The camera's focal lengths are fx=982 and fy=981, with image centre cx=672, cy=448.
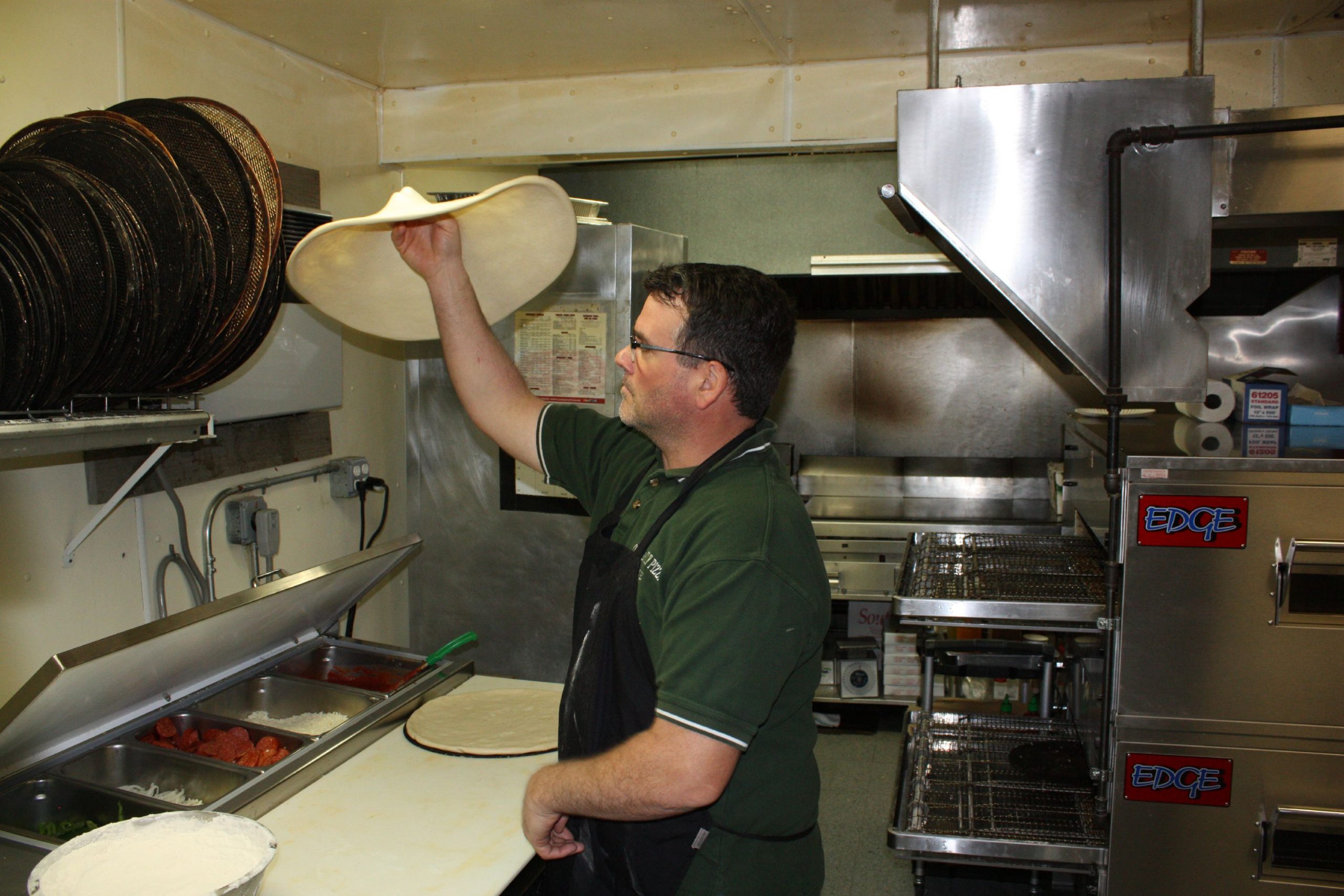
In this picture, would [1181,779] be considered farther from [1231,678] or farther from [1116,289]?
[1116,289]

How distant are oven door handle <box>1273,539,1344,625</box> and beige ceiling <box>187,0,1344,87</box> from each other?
1.37 meters

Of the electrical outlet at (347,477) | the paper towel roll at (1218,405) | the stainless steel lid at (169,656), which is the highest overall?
the paper towel roll at (1218,405)

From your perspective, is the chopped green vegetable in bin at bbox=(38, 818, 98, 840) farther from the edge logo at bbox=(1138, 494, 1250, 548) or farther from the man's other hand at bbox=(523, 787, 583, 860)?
the edge logo at bbox=(1138, 494, 1250, 548)

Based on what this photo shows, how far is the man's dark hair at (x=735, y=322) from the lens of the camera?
156cm

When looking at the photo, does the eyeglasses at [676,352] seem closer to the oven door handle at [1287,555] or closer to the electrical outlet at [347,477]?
the oven door handle at [1287,555]

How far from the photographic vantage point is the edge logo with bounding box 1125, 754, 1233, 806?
204 centimetres

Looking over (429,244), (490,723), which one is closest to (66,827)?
Result: (490,723)

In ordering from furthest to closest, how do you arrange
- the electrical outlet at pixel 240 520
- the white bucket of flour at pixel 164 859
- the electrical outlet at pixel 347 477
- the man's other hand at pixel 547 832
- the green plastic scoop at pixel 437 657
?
the electrical outlet at pixel 347 477 < the electrical outlet at pixel 240 520 < the green plastic scoop at pixel 437 657 < the man's other hand at pixel 547 832 < the white bucket of flour at pixel 164 859

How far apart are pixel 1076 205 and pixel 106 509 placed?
2.15 meters

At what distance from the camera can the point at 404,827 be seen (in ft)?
5.69

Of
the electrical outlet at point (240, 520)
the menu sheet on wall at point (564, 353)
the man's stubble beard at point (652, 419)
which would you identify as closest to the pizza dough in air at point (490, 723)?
the man's stubble beard at point (652, 419)

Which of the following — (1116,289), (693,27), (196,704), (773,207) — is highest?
(693,27)

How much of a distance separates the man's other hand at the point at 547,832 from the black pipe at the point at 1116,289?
1197mm

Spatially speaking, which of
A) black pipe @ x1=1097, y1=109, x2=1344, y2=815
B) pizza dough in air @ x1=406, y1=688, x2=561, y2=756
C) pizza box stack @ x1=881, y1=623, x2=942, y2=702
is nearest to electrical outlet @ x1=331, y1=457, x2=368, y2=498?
pizza dough in air @ x1=406, y1=688, x2=561, y2=756
